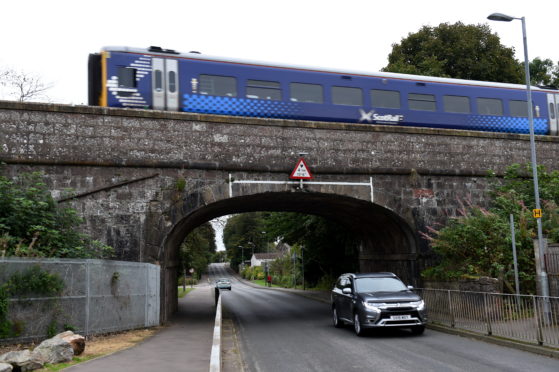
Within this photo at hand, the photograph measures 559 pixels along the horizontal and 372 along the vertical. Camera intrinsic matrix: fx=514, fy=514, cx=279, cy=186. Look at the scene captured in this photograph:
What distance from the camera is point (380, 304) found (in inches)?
468

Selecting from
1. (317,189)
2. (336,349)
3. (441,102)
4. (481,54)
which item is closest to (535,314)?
(336,349)

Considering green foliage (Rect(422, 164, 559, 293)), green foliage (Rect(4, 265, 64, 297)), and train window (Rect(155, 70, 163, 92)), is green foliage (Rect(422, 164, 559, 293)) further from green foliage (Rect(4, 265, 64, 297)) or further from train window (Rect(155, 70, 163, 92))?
green foliage (Rect(4, 265, 64, 297))

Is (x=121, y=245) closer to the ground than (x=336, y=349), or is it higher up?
higher up

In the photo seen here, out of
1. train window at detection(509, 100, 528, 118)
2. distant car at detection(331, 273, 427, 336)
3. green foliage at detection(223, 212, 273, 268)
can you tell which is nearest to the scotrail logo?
train window at detection(509, 100, 528, 118)

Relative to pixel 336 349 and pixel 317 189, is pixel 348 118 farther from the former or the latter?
pixel 336 349

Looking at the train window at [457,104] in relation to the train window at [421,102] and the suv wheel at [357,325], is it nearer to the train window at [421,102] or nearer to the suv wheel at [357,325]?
the train window at [421,102]

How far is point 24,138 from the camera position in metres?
13.4

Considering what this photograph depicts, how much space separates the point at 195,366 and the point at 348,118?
1112cm

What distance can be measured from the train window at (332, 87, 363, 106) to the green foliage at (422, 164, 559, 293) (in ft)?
16.3

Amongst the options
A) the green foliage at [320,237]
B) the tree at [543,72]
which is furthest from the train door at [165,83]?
the tree at [543,72]

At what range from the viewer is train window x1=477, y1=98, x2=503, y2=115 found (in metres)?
19.4

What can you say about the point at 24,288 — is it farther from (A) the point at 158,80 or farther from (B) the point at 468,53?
(B) the point at 468,53

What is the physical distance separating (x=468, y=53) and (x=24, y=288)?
35.9m

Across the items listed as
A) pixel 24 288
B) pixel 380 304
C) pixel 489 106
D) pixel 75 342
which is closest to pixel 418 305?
pixel 380 304
